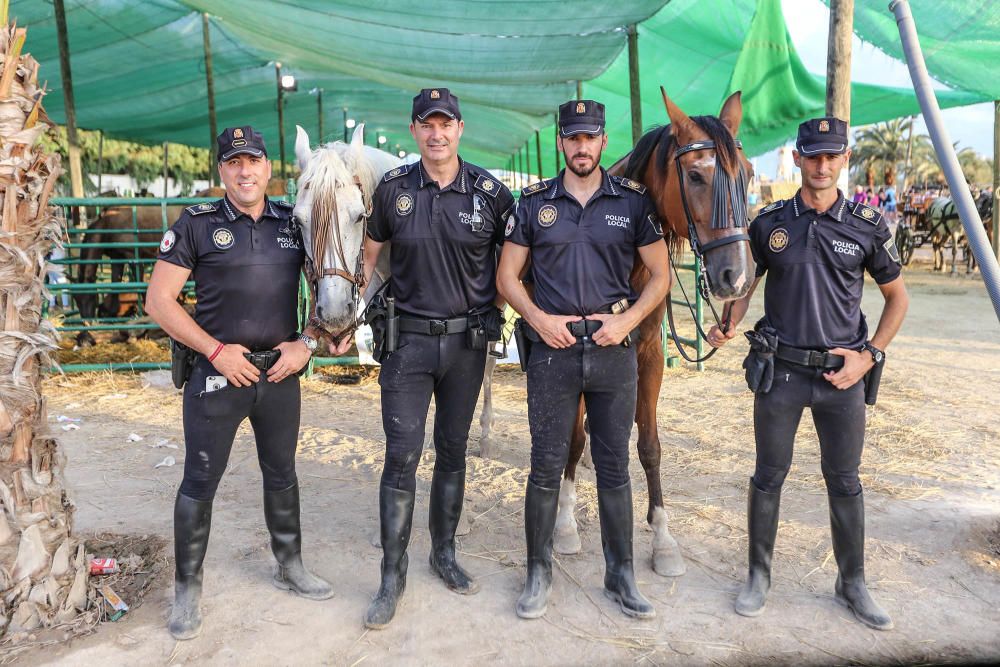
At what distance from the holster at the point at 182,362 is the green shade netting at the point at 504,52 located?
448 cm

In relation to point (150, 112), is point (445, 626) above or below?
below

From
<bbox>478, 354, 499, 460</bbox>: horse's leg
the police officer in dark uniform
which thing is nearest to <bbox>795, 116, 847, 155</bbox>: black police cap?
the police officer in dark uniform

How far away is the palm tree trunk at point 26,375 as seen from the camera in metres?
2.41

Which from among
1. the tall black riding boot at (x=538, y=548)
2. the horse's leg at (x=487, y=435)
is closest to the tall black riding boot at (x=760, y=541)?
the tall black riding boot at (x=538, y=548)

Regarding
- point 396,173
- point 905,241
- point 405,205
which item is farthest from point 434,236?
point 905,241

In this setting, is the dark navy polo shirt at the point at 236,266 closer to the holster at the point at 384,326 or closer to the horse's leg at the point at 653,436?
the holster at the point at 384,326

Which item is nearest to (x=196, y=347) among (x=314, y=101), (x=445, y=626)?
(x=445, y=626)

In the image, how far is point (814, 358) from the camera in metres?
2.54

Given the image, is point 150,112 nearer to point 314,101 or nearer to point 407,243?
point 314,101

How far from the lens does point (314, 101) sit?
14.5 meters

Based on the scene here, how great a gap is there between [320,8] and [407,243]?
15.3 feet

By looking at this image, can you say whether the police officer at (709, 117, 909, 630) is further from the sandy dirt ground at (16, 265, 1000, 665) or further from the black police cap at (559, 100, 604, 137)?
the black police cap at (559, 100, 604, 137)

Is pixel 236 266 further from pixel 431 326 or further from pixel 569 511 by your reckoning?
pixel 569 511

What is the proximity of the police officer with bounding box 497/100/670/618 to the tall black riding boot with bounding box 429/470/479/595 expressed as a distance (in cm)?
30
